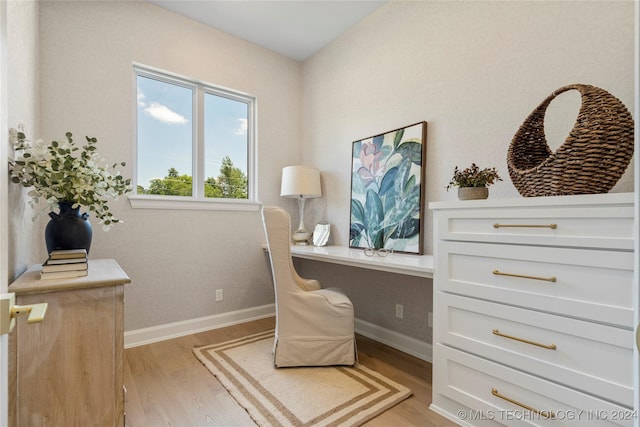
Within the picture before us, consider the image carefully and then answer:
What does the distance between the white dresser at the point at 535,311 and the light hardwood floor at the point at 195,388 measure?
21 centimetres

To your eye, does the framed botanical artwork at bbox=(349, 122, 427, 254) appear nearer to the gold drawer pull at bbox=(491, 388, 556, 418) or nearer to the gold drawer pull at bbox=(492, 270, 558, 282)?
the gold drawer pull at bbox=(492, 270, 558, 282)

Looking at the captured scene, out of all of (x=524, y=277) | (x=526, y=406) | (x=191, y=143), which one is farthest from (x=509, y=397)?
(x=191, y=143)

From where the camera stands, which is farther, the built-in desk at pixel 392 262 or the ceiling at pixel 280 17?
the ceiling at pixel 280 17

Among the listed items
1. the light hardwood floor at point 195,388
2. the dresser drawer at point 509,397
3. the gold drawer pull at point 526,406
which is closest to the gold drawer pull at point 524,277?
the dresser drawer at point 509,397

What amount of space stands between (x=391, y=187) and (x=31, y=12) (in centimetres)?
257

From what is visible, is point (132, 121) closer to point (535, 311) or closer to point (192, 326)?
point (192, 326)

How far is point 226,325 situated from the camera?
2.90m

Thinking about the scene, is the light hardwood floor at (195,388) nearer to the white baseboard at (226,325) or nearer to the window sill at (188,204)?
the white baseboard at (226,325)

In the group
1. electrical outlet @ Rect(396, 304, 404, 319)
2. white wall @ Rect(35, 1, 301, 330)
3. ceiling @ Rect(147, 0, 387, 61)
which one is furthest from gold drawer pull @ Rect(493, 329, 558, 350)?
ceiling @ Rect(147, 0, 387, 61)

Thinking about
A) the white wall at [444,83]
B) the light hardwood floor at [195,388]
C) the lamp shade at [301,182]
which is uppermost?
the white wall at [444,83]

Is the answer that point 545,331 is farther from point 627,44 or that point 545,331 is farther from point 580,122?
point 627,44

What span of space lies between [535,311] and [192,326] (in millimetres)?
2578

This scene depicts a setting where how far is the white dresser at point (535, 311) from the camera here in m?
1.07

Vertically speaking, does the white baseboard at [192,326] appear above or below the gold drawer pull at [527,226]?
below
